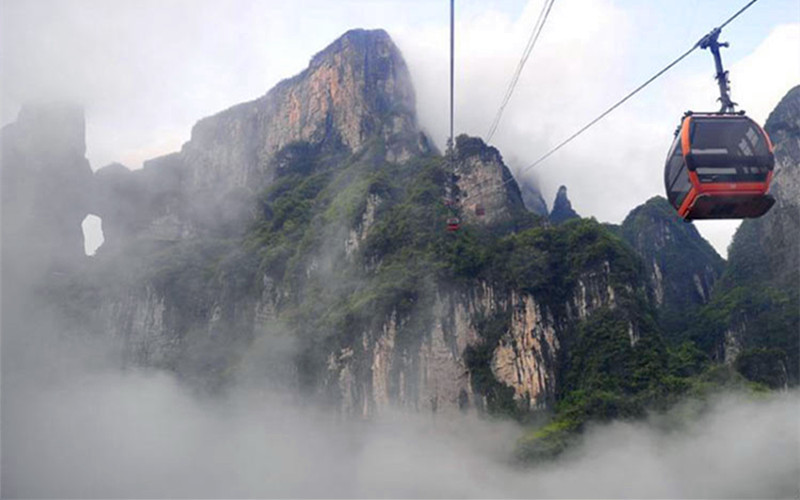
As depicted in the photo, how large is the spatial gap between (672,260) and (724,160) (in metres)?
87.5

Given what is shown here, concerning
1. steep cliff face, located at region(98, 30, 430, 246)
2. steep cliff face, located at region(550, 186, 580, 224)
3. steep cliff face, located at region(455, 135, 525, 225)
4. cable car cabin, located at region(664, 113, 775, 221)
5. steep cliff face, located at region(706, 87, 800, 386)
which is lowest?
cable car cabin, located at region(664, 113, 775, 221)

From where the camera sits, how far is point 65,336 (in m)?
87.9

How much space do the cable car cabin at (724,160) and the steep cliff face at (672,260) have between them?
249 feet

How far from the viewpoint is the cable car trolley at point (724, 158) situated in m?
12.3

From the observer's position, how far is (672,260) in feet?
310

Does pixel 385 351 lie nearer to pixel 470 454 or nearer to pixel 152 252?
pixel 470 454

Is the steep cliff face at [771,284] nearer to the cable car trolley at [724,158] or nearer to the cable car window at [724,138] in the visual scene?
the cable car trolley at [724,158]

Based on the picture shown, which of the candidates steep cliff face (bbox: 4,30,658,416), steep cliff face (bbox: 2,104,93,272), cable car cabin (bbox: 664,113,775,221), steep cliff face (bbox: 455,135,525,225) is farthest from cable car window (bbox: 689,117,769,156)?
steep cliff face (bbox: 2,104,93,272)

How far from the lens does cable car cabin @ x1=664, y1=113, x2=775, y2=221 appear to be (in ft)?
40.3

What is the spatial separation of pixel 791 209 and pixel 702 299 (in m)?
18.3

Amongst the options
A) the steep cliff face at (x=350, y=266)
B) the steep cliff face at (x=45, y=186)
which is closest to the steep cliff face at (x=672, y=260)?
the steep cliff face at (x=350, y=266)

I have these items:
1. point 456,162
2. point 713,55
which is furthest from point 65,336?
point 713,55

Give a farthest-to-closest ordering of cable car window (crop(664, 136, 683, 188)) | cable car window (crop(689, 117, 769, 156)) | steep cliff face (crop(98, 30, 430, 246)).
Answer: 1. steep cliff face (crop(98, 30, 430, 246))
2. cable car window (crop(664, 136, 683, 188))
3. cable car window (crop(689, 117, 769, 156))

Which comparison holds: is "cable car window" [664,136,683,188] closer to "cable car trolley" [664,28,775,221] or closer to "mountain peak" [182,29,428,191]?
"cable car trolley" [664,28,775,221]
